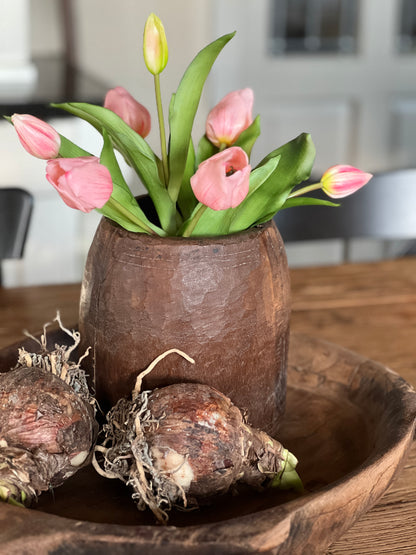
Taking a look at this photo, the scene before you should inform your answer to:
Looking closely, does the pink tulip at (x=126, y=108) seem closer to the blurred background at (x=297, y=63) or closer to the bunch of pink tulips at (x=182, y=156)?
the bunch of pink tulips at (x=182, y=156)

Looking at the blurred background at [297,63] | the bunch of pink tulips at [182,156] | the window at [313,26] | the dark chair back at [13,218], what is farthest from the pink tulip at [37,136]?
the window at [313,26]

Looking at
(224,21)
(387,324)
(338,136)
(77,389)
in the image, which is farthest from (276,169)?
(338,136)

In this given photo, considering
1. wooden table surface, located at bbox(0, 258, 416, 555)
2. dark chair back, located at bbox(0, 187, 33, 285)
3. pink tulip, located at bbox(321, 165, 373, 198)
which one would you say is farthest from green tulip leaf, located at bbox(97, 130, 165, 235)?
dark chair back, located at bbox(0, 187, 33, 285)

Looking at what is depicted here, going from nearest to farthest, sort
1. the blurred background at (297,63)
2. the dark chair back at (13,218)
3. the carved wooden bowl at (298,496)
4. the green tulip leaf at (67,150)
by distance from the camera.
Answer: the carved wooden bowl at (298,496) → the green tulip leaf at (67,150) → the dark chair back at (13,218) → the blurred background at (297,63)

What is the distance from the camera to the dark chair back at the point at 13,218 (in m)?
0.92

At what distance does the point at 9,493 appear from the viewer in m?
0.38

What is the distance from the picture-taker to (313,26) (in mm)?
2824

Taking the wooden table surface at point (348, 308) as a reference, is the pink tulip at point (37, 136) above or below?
above

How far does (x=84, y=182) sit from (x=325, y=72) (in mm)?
2647

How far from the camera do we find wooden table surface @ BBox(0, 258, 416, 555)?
737 mm

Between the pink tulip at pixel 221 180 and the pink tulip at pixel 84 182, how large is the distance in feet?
0.15

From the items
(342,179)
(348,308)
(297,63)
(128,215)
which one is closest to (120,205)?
(128,215)

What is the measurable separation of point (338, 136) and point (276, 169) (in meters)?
2.64

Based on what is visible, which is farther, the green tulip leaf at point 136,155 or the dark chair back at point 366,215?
the dark chair back at point 366,215
